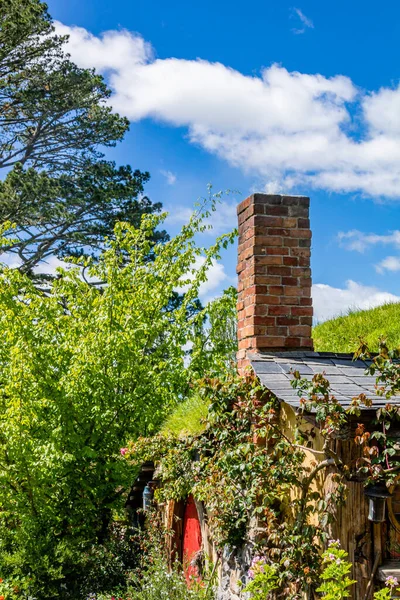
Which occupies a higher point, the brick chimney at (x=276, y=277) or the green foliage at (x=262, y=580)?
the brick chimney at (x=276, y=277)

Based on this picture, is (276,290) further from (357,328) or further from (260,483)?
(357,328)

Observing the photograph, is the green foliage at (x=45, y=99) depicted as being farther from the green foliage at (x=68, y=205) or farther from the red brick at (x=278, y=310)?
the red brick at (x=278, y=310)

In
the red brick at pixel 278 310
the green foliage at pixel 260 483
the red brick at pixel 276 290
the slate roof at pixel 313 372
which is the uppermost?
the red brick at pixel 276 290

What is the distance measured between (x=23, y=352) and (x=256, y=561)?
3765mm

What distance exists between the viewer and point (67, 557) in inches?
308

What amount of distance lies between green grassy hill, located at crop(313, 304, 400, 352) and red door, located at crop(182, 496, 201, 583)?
603cm

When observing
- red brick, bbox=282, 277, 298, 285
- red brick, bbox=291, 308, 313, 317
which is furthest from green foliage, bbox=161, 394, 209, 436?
red brick, bbox=282, 277, 298, 285

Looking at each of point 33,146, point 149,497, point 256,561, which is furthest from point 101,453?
point 33,146

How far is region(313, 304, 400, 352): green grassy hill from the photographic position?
13.7m

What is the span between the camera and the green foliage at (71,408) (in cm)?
772

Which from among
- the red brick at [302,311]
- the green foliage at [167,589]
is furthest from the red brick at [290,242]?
the green foliage at [167,589]

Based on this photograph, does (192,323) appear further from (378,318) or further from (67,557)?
(378,318)

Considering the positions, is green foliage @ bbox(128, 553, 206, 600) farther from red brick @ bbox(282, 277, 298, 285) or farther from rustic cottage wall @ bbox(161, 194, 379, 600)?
red brick @ bbox(282, 277, 298, 285)

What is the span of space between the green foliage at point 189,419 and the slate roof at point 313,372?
807 millimetres
